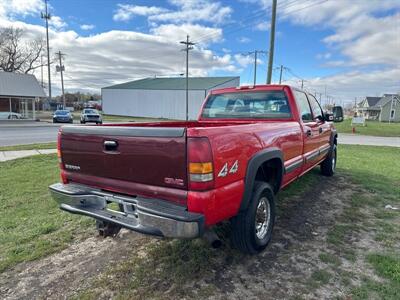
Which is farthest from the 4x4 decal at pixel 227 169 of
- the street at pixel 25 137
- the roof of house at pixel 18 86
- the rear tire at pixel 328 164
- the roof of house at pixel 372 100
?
the roof of house at pixel 372 100

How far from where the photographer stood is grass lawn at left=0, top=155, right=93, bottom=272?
11.4 ft

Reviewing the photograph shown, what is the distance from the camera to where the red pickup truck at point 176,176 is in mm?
2414

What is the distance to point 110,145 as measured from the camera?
9.23 feet

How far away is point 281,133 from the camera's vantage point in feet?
12.4

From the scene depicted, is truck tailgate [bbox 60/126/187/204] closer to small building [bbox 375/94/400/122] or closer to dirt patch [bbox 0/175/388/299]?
dirt patch [bbox 0/175/388/299]

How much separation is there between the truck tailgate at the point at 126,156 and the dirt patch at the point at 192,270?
0.88m

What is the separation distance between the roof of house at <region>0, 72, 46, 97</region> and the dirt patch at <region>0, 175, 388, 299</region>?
36662 mm

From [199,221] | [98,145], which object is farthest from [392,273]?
[98,145]

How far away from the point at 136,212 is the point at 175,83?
198ft

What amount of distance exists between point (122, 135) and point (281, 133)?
204 centimetres

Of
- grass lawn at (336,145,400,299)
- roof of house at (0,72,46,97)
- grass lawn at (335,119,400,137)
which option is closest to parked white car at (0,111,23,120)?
roof of house at (0,72,46,97)

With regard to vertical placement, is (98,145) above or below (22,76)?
below

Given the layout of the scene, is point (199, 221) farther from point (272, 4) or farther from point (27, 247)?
point (272, 4)

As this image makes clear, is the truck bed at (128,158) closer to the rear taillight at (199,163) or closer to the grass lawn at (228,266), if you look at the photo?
the rear taillight at (199,163)
